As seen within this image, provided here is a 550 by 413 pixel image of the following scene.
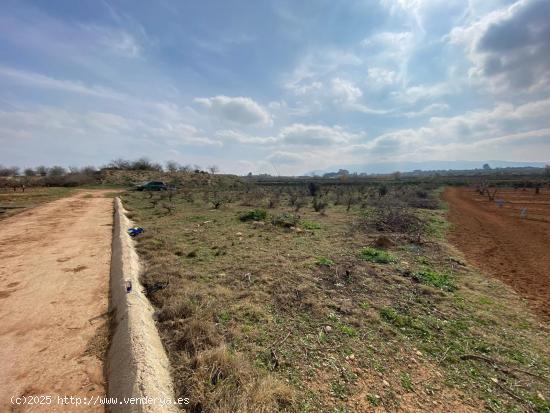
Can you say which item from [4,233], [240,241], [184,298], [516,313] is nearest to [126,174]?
[4,233]

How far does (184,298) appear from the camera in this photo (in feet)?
14.2

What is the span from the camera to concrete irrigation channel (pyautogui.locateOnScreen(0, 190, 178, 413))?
257cm

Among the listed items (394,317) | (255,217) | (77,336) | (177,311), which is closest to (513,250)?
(394,317)

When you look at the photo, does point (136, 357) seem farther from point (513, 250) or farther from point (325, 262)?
point (513, 250)

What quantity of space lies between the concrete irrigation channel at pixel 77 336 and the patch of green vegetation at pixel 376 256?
527 centimetres

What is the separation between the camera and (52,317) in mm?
3924

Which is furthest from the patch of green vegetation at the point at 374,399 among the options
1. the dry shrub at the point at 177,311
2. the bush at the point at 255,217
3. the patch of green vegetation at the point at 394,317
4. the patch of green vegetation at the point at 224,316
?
the bush at the point at 255,217

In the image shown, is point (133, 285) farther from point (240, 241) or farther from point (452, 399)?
point (452, 399)

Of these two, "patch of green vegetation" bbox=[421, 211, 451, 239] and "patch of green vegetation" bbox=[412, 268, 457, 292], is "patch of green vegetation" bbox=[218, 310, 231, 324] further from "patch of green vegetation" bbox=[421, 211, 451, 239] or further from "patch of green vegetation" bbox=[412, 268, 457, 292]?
"patch of green vegetation" bbox=[421, 211, 451, 239]

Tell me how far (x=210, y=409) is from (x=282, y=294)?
2.57 m

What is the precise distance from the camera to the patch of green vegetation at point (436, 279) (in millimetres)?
5504

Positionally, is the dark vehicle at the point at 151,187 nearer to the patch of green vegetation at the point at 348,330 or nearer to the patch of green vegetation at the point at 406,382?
the patch of green vegetation at the point at 348,330

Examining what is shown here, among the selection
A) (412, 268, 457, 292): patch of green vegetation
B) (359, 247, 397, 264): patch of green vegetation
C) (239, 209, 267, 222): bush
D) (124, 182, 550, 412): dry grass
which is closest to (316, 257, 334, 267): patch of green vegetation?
(124, 182, 550, 412): dry grass

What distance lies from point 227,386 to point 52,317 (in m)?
3.07
